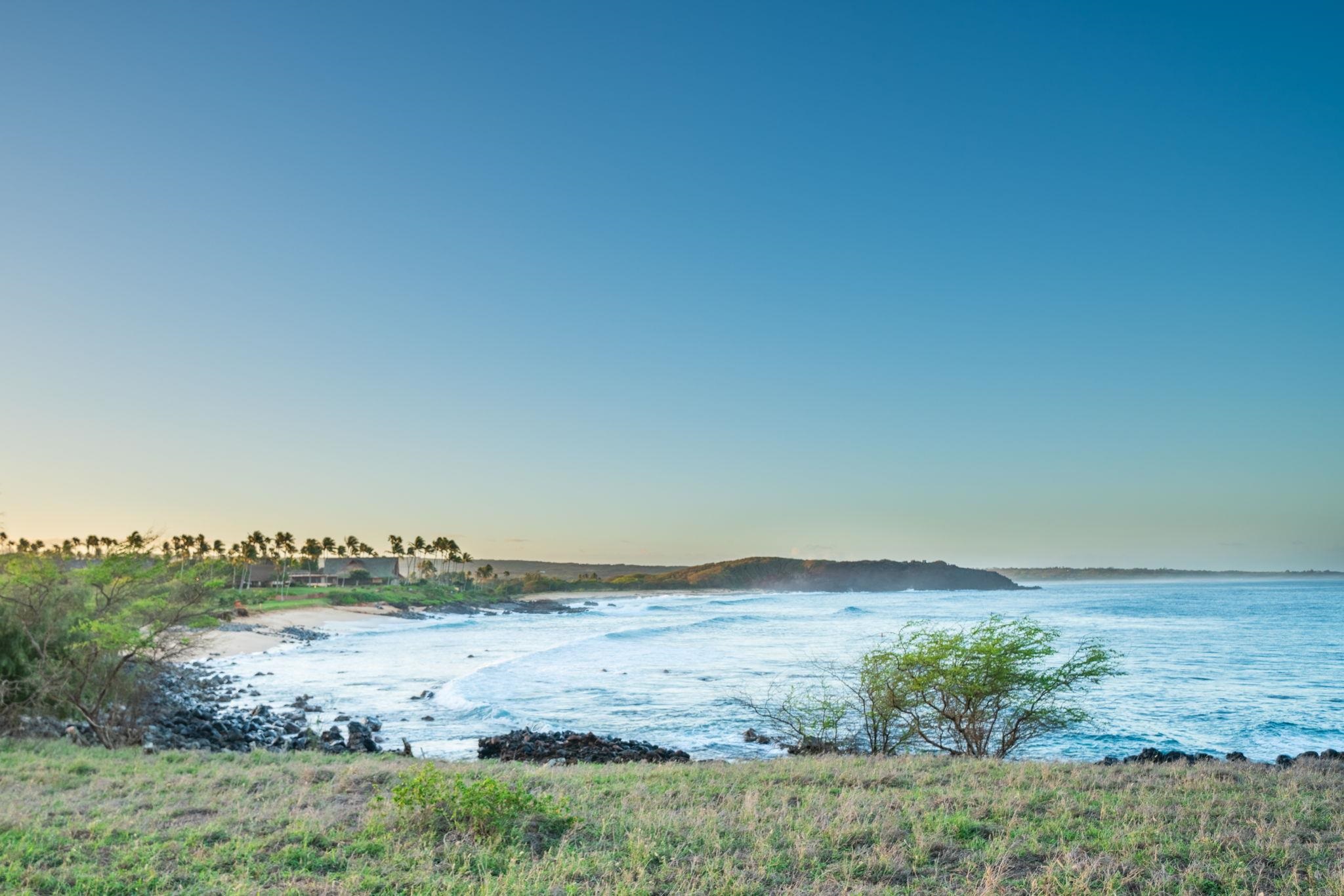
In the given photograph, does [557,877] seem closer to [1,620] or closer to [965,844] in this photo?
[965,844]

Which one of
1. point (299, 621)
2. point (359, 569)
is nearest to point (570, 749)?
point (299, 621)

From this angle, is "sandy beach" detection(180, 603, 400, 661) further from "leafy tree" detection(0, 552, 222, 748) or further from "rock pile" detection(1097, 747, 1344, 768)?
"rock pile" detection(1097, 747, 1344, 768)

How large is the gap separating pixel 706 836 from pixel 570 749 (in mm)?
14458

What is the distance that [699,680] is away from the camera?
39938 millimetres

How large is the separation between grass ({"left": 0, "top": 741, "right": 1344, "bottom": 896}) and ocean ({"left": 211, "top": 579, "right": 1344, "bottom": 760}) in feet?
35.9

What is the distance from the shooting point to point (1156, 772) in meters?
13.4

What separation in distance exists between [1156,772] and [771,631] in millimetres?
64968

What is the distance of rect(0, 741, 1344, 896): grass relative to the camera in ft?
23.5

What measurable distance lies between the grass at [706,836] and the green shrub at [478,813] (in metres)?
0.21

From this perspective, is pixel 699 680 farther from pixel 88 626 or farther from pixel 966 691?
pixel 88 626

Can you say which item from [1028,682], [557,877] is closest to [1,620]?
[557,877]

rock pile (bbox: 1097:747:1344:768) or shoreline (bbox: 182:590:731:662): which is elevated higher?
rock pile (bbox: 1097:747:1344:768)

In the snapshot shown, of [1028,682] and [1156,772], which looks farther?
[1028,682]

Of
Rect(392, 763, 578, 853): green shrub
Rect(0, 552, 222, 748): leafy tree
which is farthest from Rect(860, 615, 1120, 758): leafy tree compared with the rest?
Rect(0, 552, 222, 748): leafy tree
